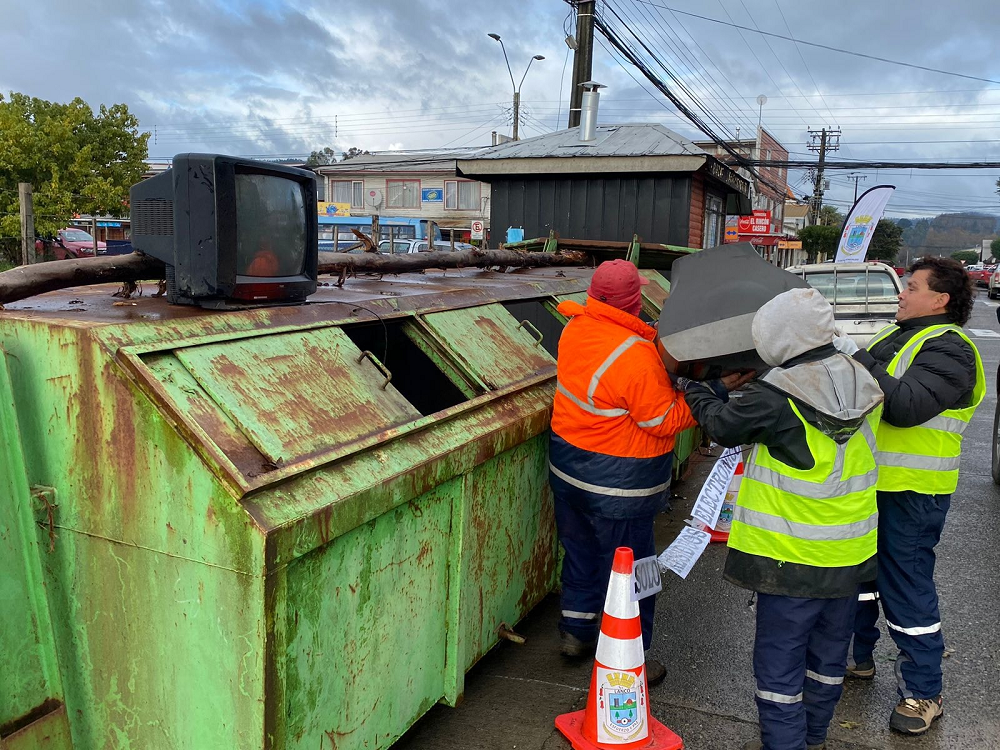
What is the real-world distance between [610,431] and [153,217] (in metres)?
1.75

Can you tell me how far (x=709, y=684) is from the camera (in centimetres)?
318

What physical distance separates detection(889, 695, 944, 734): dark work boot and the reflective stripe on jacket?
1.18 metres

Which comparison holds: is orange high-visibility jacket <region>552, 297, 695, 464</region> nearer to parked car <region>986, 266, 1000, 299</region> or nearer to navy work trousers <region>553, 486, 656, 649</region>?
navy work trousers <region>553, 486, 656, 649</region>

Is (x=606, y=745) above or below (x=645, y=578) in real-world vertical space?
below

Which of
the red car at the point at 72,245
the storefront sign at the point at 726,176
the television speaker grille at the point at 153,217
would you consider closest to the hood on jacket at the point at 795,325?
the television speaker grille at the point at 153,217

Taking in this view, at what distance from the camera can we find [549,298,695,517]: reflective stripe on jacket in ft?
9.16

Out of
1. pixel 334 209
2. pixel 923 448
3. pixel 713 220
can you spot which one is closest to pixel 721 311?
pixel 923 448

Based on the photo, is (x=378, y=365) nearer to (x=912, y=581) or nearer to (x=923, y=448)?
(x=923, y=448)

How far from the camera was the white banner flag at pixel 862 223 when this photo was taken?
14461mm

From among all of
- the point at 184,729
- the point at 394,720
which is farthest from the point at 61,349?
the point at 394,720

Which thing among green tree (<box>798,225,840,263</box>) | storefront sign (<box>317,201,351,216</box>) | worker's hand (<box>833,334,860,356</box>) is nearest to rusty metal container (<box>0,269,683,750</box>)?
worker's hand (<box>833,334,860,356</box>)

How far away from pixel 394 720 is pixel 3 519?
1283 mm

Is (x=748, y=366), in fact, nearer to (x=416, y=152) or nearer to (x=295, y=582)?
(x=295, y=582)

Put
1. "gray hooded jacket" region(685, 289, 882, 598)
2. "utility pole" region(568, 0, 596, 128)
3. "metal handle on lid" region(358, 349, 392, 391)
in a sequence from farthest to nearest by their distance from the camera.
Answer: "utility pole" region(568, 0, 596, 128)
"metal handle on lid" region(358, 349, 392, 391)
"gray hooded jacket" region(685, 289, 882, 598)
